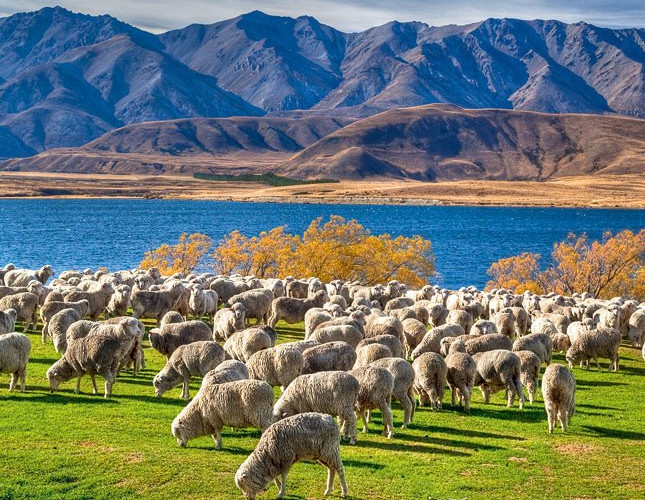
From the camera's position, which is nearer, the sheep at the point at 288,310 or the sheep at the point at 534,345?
the sheep at the point at 534,345

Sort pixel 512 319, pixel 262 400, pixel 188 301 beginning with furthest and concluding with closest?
pixel 188 301 < pixel 512 319 < pixel 262 400

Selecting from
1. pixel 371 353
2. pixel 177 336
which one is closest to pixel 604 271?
pixel 371 353

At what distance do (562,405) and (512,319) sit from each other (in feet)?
36.1

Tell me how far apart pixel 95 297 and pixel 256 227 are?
104536 millimetres

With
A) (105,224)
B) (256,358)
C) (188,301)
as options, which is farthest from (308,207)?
(256,358)

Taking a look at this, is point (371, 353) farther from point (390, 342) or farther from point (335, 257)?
point (335, 257)

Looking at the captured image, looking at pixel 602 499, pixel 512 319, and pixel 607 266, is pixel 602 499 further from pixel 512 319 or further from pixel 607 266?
pixel 607 266

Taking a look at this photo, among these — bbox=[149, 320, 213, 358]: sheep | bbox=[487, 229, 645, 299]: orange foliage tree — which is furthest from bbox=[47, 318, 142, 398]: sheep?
bbox=[487, 229, 645, 299]: orange foliage tree

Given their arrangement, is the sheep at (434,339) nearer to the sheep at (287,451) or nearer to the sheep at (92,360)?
the sheep at (92,360)

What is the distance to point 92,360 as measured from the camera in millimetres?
18422

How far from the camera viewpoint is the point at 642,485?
13.6 m

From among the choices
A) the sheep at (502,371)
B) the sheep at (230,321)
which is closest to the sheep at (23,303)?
the sheep at (230,321)

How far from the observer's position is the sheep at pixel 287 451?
12078 millimetres

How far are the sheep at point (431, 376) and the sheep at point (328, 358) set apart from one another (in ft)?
4.97
